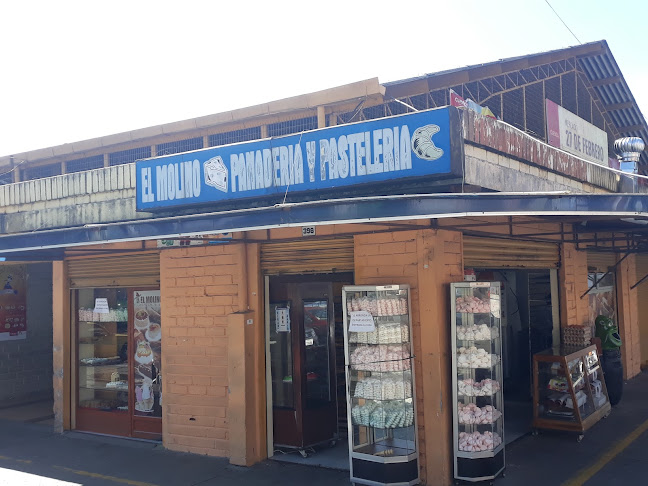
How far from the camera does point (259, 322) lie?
A: 8.82 m

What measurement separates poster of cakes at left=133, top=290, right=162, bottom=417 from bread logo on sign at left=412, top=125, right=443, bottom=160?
5.08m

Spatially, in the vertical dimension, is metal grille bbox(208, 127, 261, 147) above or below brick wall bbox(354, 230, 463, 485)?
above

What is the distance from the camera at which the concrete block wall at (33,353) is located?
1366 cm

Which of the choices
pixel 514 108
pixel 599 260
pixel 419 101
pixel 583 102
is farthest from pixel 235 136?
pixel 583 102

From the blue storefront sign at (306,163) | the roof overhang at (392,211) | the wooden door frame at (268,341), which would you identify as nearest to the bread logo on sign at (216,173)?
the blue storefront sign at (306,163)

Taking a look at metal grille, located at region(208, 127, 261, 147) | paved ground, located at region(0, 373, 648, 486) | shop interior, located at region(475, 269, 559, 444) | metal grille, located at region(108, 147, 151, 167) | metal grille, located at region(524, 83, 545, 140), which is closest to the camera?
paved ground, located at region(0, 373, 648, 486)

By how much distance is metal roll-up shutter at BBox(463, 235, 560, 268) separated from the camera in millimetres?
8477

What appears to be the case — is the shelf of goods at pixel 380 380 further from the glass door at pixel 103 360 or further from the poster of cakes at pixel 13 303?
the poster of cakes at pixel 13 303

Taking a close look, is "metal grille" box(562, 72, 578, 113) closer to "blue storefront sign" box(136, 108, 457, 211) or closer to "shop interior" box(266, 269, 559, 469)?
"shop interior" box(266, 269, 559, 469)

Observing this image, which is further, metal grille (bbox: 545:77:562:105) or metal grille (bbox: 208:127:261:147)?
metal grille (bbox: 545:77:562:105)

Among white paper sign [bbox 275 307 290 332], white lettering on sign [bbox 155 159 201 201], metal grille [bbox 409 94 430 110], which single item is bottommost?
white paper sign [bbox 275 307 290 332]

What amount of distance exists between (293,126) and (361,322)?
485 centimetres

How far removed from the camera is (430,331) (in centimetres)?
730

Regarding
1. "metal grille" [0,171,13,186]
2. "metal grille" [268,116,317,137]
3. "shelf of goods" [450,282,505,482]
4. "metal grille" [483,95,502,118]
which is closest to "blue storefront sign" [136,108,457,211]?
"shelf of goods" [450,282,505,482]
